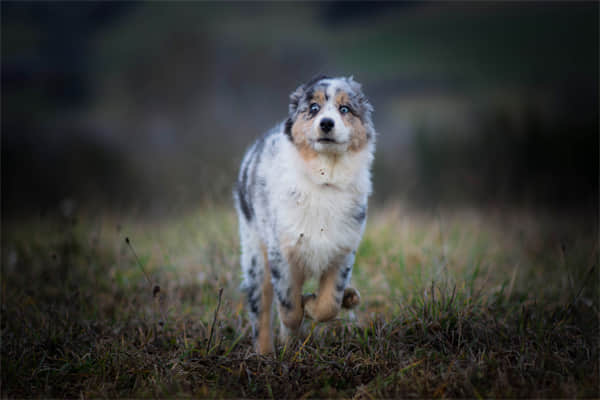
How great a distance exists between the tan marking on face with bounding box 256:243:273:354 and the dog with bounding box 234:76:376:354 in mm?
33

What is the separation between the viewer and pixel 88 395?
299cm

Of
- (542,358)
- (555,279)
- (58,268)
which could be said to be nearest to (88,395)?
(58,268)

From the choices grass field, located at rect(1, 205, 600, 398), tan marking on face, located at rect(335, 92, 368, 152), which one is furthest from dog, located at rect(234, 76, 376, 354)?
grass field, located at rect(1, 205, 600, 398)

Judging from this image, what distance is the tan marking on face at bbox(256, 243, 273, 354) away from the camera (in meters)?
3.86

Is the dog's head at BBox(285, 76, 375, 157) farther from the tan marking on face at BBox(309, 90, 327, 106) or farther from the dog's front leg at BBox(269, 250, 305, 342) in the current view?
the dog's front leg at BBox(269, 250, 305, 342)

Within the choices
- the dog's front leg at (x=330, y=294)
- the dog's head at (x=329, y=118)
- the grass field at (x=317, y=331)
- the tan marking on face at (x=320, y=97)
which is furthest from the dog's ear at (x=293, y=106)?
the grass field at (x=317, y=331)

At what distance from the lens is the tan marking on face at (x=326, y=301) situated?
354cm

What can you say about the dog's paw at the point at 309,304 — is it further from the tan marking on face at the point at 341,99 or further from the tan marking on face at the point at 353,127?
the tan marking on face at the point at 341,99

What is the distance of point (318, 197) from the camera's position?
3.54 metres

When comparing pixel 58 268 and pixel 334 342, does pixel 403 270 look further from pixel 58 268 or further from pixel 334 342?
pixel 58 268

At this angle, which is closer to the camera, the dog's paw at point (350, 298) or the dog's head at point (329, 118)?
the dog's head at point (329, 118)

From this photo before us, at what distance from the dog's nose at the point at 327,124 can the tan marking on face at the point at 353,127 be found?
0.20 m

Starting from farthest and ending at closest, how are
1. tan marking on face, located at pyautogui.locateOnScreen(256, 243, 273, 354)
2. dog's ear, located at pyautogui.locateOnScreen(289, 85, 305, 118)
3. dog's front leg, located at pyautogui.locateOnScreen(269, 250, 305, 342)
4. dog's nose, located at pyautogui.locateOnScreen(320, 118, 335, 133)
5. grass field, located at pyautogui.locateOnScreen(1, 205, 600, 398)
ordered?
tan marking on face, located at pyautogui.locateOnScreen(256, 243, 273, 354)
dog's ear, located at pyautogui.locateOnScreen(289, 85, 305, 118)
dog's front leg, located at pyautogui.locateOnScreen(269, 250, 305, 342)
dog's nose, located at pyautogui.locateOnScreen(320, 118, 335, 133)
grass field, located at pyautogui.locateOnScreen(1, 205, 600, 398)

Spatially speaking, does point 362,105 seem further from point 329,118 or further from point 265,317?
point 265,317
